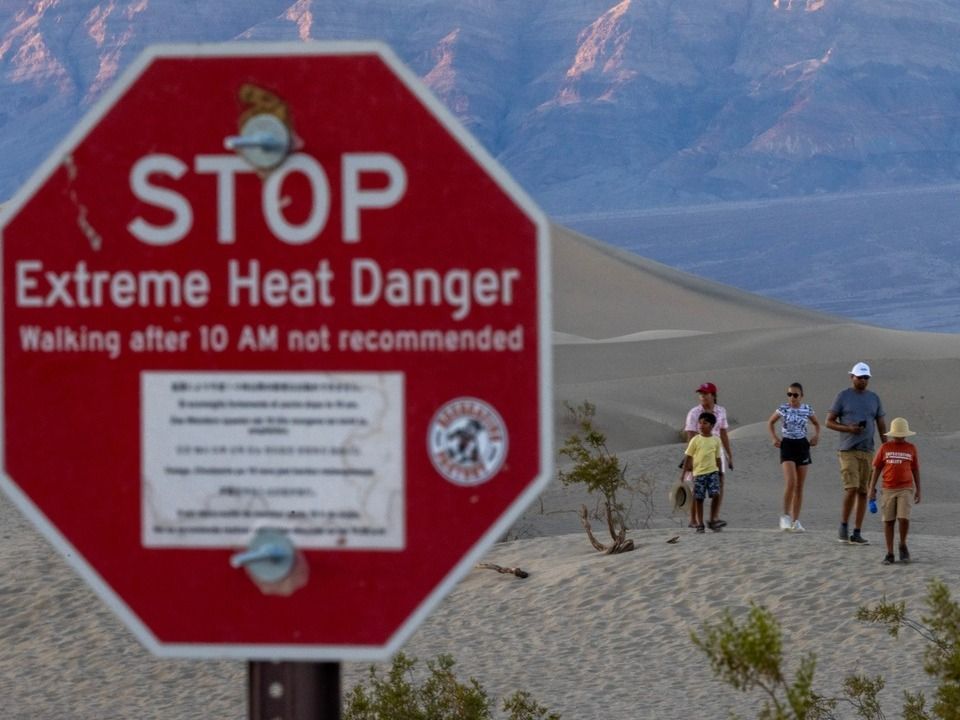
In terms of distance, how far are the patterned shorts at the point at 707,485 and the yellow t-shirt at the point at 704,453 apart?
0.09m

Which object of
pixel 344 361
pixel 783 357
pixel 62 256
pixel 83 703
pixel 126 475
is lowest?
pixel 83 703

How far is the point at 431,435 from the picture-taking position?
1779 mm

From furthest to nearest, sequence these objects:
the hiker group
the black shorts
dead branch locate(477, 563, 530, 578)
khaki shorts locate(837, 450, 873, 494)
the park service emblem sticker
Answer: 1. dead branch locate(477, 563, 530, 578)
2. the black shorts
3. khaki shorts locate(837, 450, 873, 494)
4. the hiker group
5. the park service emblem sticker

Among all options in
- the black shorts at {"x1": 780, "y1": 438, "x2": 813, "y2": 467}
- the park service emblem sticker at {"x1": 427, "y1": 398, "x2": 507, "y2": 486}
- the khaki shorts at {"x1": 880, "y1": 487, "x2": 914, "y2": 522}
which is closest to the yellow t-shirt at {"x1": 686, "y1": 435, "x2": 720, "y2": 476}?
the black shorts at {"x1": 780, "y1": 438, "x2": 813, "y2": 467}

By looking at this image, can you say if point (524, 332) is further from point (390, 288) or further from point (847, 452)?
point (847, 452)

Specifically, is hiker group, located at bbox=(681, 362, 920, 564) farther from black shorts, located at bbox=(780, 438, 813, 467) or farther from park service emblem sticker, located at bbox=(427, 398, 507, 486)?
park service emblem sticker, located at bbox=(427, 398, 507, 486)

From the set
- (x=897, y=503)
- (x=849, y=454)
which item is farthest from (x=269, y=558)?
(x=849, y=454)

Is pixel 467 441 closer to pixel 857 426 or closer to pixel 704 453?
pixel 857 426

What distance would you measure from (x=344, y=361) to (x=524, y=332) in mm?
201

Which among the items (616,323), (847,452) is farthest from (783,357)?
(847,452)

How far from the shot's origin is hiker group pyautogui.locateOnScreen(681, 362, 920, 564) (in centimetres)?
1035

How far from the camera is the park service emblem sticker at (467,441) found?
1.77 metres

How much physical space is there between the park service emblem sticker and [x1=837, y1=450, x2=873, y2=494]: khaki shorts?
381 inches

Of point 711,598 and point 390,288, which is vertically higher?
point 390,288
